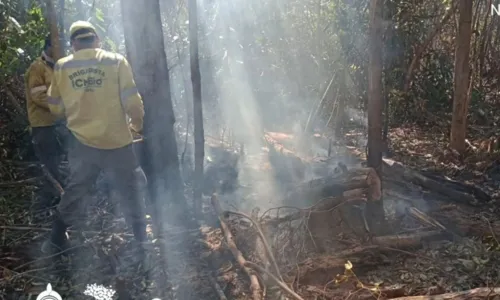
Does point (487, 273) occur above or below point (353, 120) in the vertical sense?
above

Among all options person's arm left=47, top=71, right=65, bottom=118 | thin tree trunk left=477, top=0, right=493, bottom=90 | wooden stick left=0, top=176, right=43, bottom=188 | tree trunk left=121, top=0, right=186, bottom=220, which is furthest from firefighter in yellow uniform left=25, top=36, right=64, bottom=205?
thin tree trunk left=477, top=0, right=493, bottom=90

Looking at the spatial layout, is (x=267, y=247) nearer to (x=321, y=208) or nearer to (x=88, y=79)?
(x=321, y=208)

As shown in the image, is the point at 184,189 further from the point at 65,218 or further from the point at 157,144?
the point at 65,218

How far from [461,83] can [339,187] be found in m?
3.53

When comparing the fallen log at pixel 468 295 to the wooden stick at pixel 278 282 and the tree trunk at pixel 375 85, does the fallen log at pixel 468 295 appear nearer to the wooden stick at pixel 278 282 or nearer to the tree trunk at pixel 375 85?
the wooden stick at pixel 278 282

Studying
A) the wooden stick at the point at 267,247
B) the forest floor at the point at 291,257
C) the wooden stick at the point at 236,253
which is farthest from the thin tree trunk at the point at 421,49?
the wooden stick at the point at 267,247

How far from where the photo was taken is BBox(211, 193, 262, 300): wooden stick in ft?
11.5

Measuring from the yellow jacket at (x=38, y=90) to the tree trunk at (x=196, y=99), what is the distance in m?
1.51

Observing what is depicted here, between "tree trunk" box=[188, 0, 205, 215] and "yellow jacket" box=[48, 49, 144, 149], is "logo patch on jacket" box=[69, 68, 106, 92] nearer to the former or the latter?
"yellow jacket" box=[48, 49, 144, 149]

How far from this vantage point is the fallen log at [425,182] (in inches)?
208

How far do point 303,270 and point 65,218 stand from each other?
2063 mm

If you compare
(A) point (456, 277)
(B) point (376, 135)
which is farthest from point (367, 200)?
(A) point (456, 277)

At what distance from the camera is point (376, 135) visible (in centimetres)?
450

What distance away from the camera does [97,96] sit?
3.94 meters
